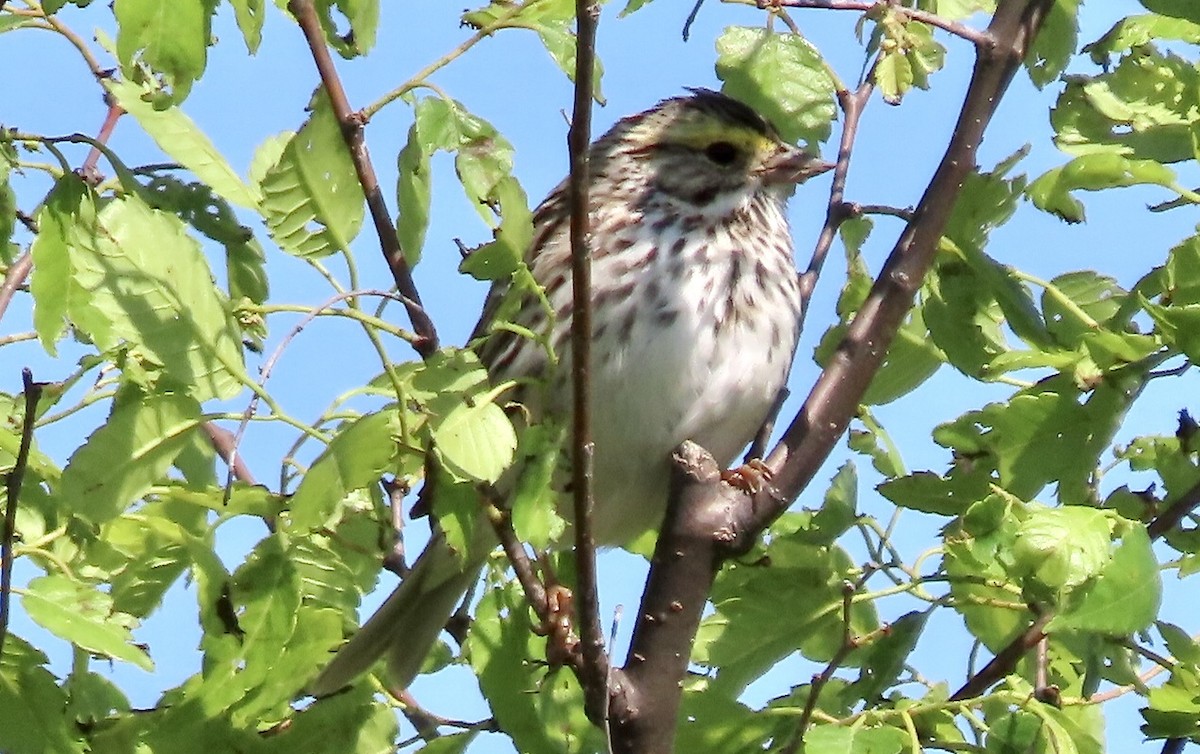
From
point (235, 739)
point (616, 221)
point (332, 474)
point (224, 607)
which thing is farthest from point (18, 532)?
point (616, 221)

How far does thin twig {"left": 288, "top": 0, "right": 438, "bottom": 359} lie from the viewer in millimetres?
2316

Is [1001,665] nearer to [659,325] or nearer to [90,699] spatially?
[659,325]

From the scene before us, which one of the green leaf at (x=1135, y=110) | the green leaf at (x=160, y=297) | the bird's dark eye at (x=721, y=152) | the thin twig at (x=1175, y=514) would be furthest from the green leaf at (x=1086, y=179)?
the green leaf at (x=160, y=297)

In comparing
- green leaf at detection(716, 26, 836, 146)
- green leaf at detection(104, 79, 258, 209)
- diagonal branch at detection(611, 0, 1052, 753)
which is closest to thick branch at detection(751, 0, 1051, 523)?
diagonal branch at detection(611, 0, 1052, 753)

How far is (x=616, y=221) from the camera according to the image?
10.8 ft

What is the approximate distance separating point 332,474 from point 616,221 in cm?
149

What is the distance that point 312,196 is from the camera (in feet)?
7.44

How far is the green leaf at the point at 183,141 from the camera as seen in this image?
2150 mm

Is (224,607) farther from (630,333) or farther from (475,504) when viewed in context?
(630,333)

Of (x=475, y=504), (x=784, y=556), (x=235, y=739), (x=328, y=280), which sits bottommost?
(x=235, y=739)

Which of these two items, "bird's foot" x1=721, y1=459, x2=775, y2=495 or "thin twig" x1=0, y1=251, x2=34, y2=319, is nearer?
"bird's foot" x1=721, y1=459, x2=775, y2=495

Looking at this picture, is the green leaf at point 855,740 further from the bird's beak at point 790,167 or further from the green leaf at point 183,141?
the bird's beak at point 790,167

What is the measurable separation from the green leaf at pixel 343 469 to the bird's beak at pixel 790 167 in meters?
1.79

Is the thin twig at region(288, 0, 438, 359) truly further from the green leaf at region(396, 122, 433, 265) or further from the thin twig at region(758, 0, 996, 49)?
the thin twig at region(758, 0, 996, 49)
